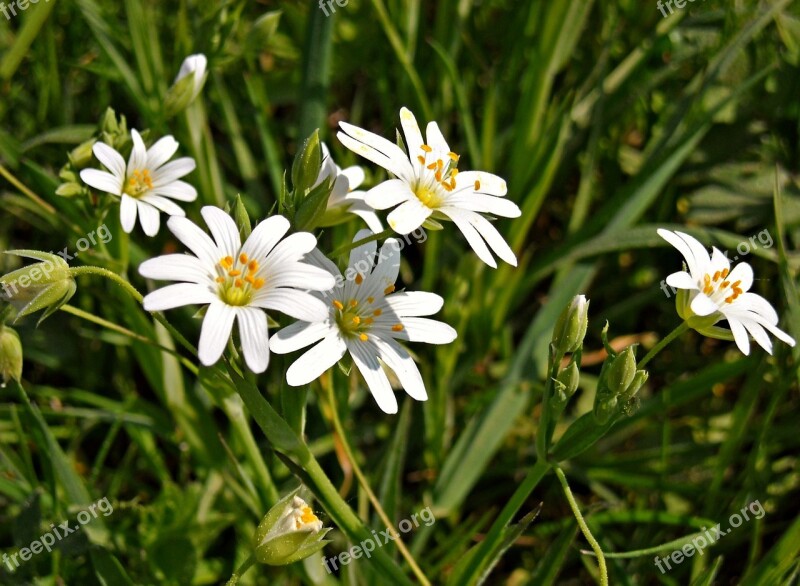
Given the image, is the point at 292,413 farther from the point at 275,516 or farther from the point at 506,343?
the point at 506,343

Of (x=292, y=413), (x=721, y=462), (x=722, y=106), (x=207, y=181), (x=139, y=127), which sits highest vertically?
(x=139, y=127)

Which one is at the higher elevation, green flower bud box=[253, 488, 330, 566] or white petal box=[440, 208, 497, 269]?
white petal box=[440, 208, 497, 269]

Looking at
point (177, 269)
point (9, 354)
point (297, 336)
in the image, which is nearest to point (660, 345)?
point (297, 336)

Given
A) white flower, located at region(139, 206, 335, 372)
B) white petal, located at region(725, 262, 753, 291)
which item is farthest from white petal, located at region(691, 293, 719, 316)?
white flower, located at region(139, 206, 335, 372)

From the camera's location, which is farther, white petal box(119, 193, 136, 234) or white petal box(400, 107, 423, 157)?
white petal box(119, 193, 136, 234)

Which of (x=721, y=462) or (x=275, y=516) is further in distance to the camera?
(x=721, y=462)

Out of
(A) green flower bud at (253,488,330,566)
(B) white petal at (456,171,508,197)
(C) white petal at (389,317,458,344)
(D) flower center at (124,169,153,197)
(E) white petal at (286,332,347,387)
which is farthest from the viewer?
(D) flower center at (124,169,153,197)

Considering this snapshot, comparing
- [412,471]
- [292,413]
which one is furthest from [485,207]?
[412,471]

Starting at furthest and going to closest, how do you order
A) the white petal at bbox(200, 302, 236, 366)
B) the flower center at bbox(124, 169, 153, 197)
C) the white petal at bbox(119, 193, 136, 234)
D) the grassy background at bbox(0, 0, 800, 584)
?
the grassy background at bbox(0, 0, 800, 584), the flower center at bbox(124, 169, 153, 197), the white petal at bbox(119, 193, 136, 234), the white petal at bbox(200, 302, 236, 366)

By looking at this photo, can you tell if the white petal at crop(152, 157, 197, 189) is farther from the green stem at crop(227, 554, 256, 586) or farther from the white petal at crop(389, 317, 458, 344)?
the green stem at crop(227, 554, 256, 586)
